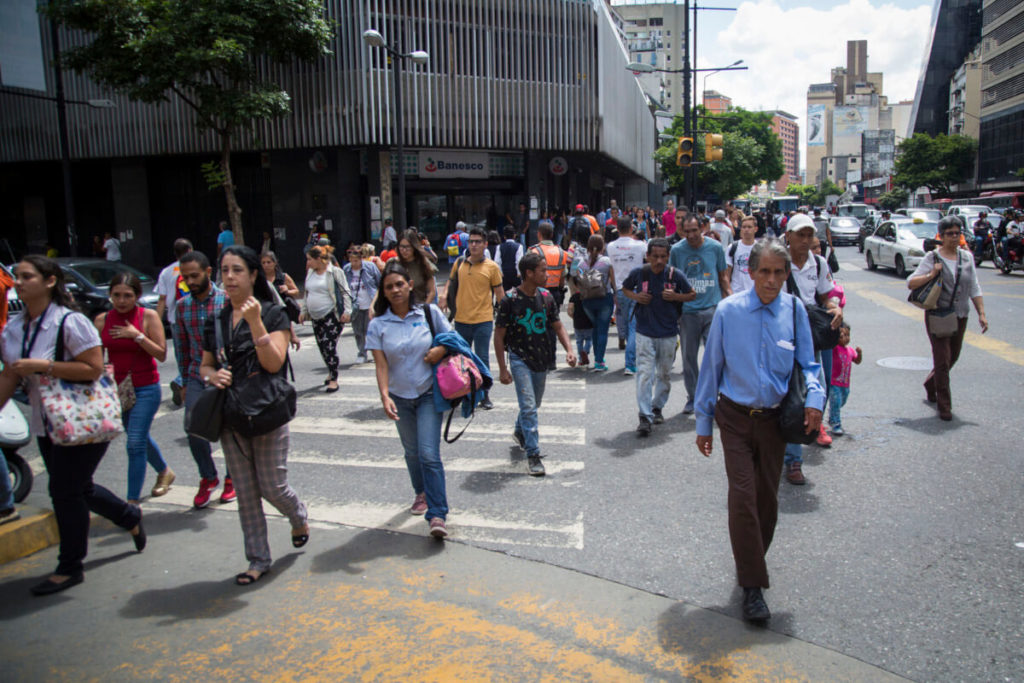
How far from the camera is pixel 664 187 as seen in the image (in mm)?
91812

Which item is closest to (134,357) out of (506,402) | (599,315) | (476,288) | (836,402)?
(476,288)

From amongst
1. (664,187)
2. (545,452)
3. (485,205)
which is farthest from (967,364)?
(664,187)

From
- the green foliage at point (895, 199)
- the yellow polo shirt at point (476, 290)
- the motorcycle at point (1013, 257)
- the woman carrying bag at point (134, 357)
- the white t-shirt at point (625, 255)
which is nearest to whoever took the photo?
→ the woman carrying bag at point (134, 357)

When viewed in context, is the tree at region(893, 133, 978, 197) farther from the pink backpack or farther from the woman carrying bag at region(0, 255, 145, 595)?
the woman carrying bag at region(0, 255, 145, 595)

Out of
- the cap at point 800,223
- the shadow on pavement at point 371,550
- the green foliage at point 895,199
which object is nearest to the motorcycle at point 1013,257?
the cap at point 800,223

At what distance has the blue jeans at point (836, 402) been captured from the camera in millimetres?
6762

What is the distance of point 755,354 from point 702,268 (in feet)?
13.4

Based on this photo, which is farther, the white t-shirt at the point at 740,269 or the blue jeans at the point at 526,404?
the white t-shirt at the point at 740,269

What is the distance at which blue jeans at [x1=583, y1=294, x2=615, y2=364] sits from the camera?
1012 cm

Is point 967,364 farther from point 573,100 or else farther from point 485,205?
point 485,205

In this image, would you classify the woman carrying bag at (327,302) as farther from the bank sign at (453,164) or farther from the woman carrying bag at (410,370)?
the bank sign at (453,164)

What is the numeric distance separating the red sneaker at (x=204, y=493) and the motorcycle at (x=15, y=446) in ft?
4.42

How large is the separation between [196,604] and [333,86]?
22.9 meters

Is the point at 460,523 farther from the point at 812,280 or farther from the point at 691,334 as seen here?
the point at 691,334
